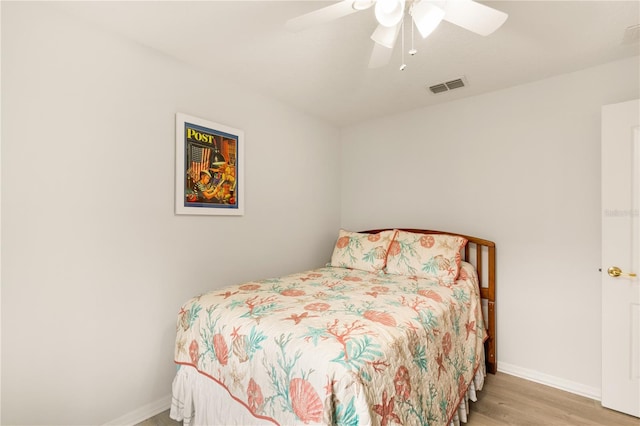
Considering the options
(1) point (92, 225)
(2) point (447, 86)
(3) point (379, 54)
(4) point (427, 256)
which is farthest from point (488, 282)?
(1) point (92, 225)

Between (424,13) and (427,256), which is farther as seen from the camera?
(427,256)

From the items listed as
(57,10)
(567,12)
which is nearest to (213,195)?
(57,10)

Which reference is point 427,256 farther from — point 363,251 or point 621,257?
point 621,257

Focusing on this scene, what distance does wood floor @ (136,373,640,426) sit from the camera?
6.20 ft

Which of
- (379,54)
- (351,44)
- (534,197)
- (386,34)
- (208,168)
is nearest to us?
(386,34)

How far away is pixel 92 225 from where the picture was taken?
68.9 inches

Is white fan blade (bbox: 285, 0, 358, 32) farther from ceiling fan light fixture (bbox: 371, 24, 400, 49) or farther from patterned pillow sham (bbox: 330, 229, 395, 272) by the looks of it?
patterned pillow sham (bbox: 330, 229, 395, 272)

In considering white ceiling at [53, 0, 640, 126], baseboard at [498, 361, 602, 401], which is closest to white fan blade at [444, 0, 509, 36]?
white ceiling at [53, 0, 640, 126]

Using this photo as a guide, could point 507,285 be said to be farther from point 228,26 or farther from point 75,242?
point 75,242

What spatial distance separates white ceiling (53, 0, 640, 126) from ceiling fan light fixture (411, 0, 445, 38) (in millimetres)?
404

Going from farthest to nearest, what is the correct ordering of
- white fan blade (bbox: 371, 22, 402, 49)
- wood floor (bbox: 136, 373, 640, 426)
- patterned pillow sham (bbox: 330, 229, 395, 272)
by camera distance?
patterned pillow sham (bbox: 330, 229, 395, 272) → wood floor (bbox: 136, 373, 640, 426) → white fan blade (bbox: 371, 22, 402, 49)

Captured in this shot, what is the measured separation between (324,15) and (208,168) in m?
1.40

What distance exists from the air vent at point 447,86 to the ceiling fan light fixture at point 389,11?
137 centimetres

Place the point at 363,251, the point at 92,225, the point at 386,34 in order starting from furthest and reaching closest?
the point at 363,251, the point at 92,225, the point at 386,34
